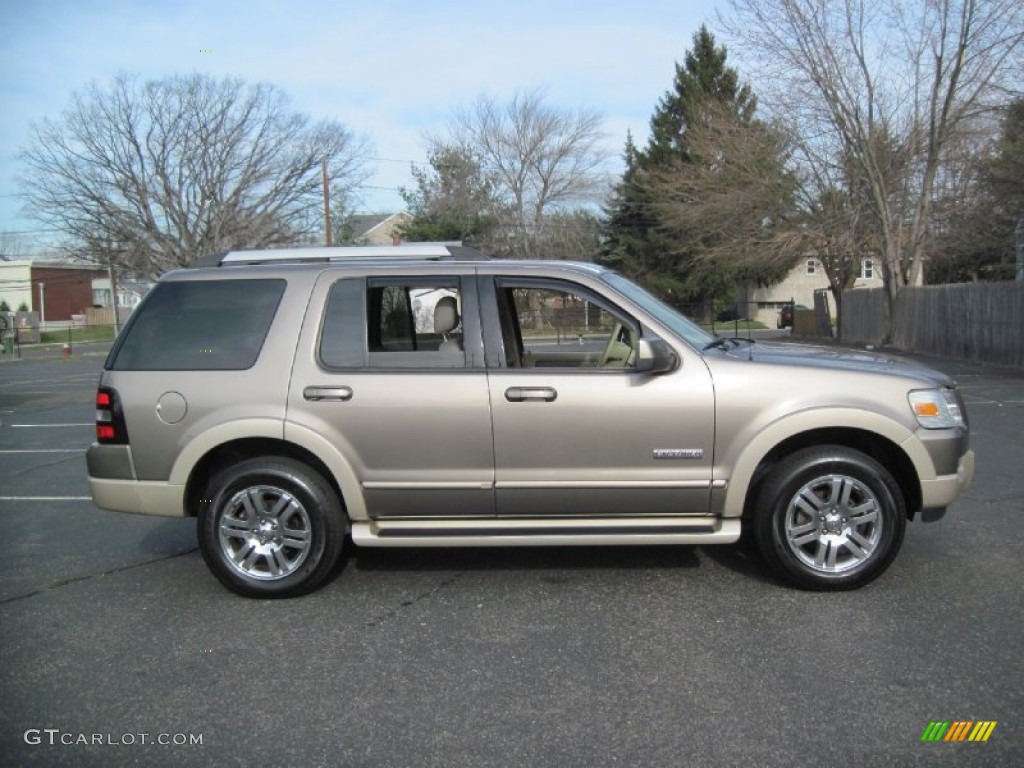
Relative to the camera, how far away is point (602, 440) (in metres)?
4.47

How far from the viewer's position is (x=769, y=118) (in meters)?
27.0

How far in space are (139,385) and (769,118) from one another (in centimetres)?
2606

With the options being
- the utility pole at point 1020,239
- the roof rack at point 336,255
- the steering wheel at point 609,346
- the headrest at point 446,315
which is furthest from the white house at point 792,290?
the headrest at point 446,315

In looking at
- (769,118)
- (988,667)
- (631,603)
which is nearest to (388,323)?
(631,603)

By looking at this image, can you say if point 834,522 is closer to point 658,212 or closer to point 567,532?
point 567,532

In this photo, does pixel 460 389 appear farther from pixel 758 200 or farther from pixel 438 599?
pixel 758 200

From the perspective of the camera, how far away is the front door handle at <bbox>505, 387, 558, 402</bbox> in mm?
4484

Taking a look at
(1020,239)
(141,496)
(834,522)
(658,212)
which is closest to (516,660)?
(834,522)

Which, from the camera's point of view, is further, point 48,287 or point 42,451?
point 48,287

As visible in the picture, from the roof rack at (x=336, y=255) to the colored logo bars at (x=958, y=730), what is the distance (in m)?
3.23

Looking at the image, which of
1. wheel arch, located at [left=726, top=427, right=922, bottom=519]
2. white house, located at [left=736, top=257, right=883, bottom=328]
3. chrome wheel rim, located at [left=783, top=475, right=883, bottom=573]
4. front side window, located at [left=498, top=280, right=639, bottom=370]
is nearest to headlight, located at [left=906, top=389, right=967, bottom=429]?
wheel arch, located at [left=726, top=427, right=922, bottom=519]

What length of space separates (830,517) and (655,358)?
1291 mm

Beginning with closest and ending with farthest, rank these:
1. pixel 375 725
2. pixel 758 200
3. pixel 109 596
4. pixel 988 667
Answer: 1. pixel 375 725
2. pixel 988 667
3. pixel 109 596
4. pixel 758 200

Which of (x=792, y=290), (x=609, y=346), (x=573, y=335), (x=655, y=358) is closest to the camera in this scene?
(x=655, y=358)
